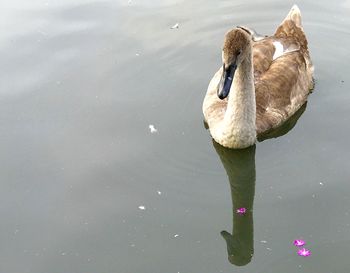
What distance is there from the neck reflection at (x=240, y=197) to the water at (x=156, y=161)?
0.02 metres

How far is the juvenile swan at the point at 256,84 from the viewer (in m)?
6.91

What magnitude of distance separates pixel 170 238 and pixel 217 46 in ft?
14.0

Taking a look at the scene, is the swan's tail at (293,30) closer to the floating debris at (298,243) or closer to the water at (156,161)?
the water at (156,161)

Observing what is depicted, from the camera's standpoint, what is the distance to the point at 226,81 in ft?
22.2

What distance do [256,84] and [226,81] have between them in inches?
47.7

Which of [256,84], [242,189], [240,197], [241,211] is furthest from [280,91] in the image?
[241,211]

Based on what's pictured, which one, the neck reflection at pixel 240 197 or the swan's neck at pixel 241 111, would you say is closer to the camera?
the neck reflection at pixel 240 197

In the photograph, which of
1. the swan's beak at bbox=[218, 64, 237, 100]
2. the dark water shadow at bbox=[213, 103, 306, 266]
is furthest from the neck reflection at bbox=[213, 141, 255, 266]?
the swan's beak at bbox=[218, 64, 237, 100]

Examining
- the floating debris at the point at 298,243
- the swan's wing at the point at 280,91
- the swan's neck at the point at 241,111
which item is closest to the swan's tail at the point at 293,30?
the swan's wing at the point at 280,91

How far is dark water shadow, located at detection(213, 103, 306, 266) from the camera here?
6.18 metres

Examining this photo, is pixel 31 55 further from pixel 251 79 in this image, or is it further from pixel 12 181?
pixel 251 79

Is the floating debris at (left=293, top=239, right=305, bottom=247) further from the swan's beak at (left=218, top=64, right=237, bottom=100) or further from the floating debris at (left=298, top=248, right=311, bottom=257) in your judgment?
the swan's beak at (left=218, top=64, right=237, bottom=100)

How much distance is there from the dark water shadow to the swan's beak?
3.38 feet

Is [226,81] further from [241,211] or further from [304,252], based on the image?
[304,252]
